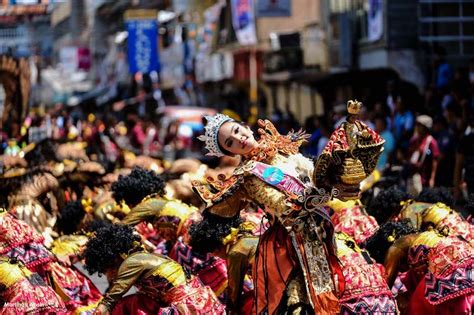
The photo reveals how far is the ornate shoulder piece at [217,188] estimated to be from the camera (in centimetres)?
689

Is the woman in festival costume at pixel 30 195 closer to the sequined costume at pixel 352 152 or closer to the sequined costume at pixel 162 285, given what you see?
the sequined costume at pixel 162 285

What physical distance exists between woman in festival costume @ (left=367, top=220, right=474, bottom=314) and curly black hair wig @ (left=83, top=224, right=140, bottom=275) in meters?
1.53

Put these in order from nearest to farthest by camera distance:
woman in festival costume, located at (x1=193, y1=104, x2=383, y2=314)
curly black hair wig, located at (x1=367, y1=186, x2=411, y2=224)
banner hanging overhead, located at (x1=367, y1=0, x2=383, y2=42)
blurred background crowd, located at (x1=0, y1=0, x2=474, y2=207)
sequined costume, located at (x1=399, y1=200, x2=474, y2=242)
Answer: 1. woman in festival costume, located at (x1=193, y1=104, x2=383, y2=314)
2. sequined costume, located at (x1=399, y1=200, x2=474, y2=242)
3. curly black hair wig, located at (x1=367, y1=186, x2=411, y2=224)
4. blurred background crowd, located at (x1=0, y1=0, x2=474, y2=207)
5. banner hanging overhead, located at (x1=367, y1=0, x2=383, y2=42)

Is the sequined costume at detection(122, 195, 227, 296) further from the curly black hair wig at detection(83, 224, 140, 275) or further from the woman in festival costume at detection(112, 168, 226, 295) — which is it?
the curly black hair wig at detection(83, 224, 140, 275)

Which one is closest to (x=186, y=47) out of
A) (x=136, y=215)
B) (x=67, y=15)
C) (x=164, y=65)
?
(x=164, y=65)

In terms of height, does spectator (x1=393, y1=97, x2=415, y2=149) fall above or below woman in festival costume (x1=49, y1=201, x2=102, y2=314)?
below

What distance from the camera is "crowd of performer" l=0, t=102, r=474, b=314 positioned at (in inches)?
265

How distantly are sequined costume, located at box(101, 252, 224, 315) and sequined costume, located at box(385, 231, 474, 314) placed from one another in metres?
1.18

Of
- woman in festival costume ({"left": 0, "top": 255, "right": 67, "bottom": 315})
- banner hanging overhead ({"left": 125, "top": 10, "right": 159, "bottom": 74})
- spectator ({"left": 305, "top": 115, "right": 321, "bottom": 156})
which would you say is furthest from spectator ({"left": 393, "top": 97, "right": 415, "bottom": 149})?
banner hanging overhead ({"left": 125, "top": 10, "right": 159, "bottom": 74})

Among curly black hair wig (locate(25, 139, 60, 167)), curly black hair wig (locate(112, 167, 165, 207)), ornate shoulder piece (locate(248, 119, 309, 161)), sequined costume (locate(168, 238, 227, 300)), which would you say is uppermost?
ornate shoulder piece (locate(248, 119, 309, 161))

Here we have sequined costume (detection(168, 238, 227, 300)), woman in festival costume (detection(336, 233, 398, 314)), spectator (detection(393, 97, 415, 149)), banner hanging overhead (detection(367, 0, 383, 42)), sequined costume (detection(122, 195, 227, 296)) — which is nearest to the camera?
woman in festival costume (detection(336, 233, 398, 314))

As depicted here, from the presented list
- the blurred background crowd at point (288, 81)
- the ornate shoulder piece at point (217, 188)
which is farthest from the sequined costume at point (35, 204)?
the ornate shoulder piece at point (217, 188)

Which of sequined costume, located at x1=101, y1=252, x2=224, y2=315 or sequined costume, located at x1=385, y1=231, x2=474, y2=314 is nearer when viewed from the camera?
sequined costume, located at x1=101, y1=252, x2=224, y2=315

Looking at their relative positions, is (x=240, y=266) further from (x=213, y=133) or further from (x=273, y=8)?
(x=273, y=8)
